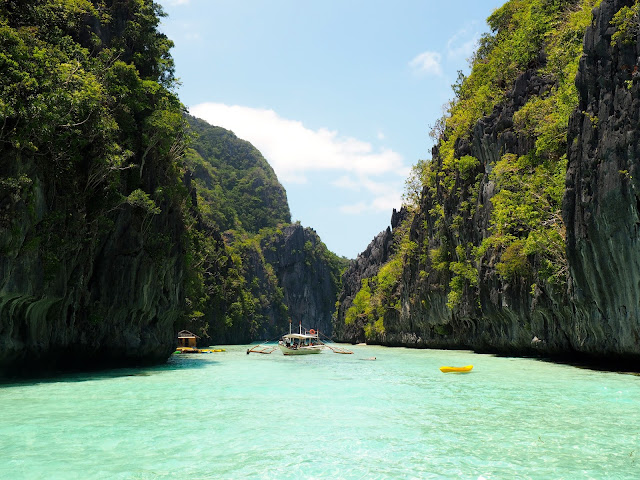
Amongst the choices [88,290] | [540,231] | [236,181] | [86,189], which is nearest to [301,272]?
[236,181]

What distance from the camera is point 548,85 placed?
2667 cm

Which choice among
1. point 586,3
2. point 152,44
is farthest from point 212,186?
point 586,3

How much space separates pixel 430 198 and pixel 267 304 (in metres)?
64.7

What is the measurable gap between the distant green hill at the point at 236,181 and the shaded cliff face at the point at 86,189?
77793 millimetres

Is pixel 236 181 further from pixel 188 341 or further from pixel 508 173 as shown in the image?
pixel 508 173

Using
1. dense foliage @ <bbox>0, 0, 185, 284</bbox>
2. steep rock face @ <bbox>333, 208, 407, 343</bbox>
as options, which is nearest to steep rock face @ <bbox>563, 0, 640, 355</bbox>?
dense foliage @ <bbox>0, 0, 185, 284</bbox>

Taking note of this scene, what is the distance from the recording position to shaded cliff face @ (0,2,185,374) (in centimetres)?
1509

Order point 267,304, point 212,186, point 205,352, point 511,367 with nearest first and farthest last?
point 511,367
point 205,352
point 267,304
point 212,186

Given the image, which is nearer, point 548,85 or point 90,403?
point 90,403

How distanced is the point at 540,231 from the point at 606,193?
5664 millimetres

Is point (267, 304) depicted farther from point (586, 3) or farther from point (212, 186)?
point (586, 3)

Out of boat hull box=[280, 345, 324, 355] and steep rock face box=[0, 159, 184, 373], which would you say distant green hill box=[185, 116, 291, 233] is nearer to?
boat hull box=[280, 345, 324, 355]

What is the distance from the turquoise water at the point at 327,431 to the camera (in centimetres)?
697

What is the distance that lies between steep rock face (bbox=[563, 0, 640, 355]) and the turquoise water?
8.58 feet
